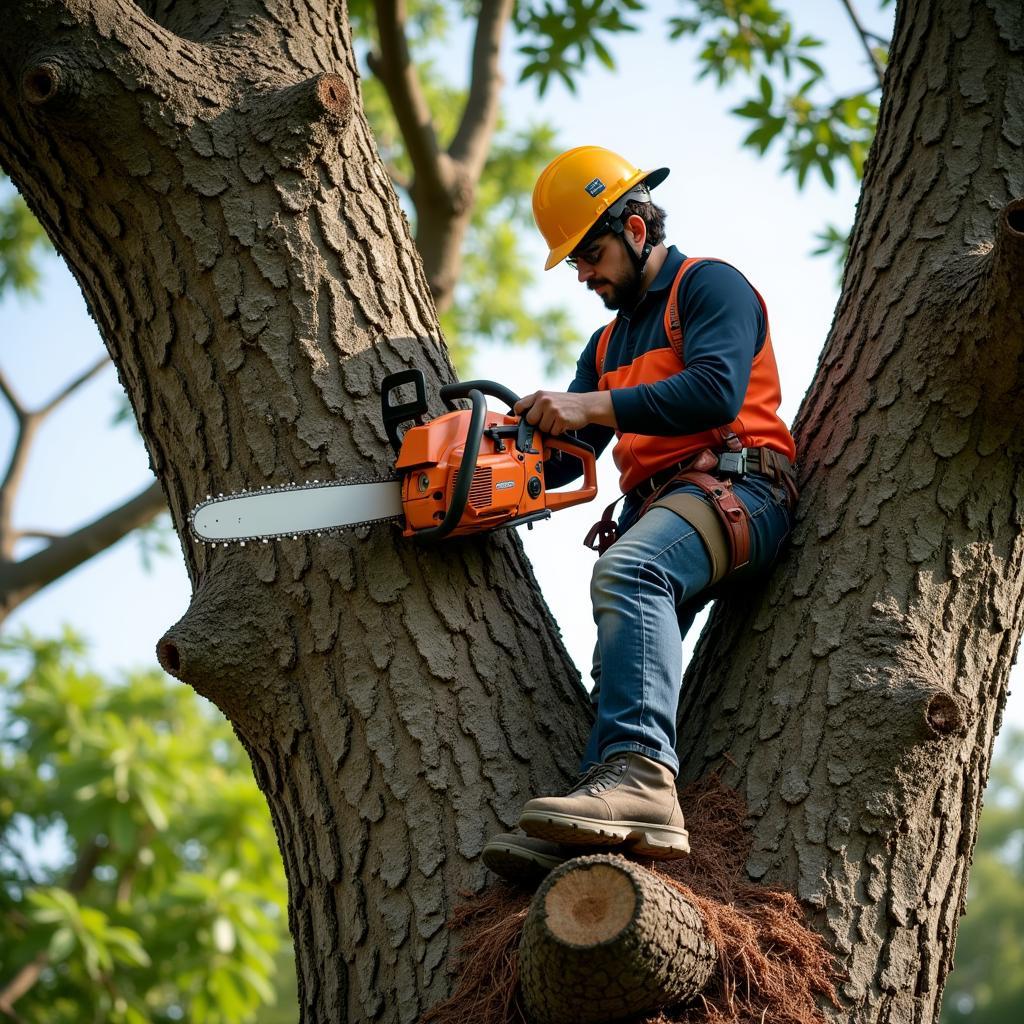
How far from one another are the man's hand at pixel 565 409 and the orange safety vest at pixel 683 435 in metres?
0.19

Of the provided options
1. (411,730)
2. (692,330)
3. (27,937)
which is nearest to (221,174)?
(692,330)

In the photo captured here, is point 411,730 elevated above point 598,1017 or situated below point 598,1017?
above

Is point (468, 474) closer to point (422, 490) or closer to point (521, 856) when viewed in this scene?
point (422, 490)

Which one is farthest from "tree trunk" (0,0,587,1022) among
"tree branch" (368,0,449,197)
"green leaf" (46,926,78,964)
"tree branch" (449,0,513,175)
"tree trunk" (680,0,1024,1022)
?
"green leaf" (46,926,78,964)

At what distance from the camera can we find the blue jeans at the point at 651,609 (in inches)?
96.9

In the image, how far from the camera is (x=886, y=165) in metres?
2.99

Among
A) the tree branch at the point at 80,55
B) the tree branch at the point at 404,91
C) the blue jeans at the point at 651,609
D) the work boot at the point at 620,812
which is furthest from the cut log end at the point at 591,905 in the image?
the tree branch at the point at 404,91

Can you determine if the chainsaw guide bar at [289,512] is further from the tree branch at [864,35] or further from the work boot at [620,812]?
the tree branch at [864,35]

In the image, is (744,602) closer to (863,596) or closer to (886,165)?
(863,596)

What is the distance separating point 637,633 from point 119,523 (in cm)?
369

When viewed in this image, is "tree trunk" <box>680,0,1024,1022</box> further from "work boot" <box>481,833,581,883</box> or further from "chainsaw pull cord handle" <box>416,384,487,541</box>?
"chainsaw pull cord handle" <box>416,384,487,541</box>

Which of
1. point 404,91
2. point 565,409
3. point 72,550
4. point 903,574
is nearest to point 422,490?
point 565,409

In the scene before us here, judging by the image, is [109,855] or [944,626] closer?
[944,626]

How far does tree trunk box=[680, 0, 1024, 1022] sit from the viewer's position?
2.24 meters
